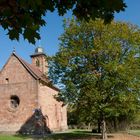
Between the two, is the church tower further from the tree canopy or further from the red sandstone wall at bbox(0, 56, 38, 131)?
the tree canopy

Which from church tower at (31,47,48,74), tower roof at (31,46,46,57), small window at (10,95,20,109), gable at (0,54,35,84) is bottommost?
small window at (10,95,20,109)

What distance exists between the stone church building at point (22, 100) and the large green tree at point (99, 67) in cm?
1062

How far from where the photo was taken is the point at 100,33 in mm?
28500

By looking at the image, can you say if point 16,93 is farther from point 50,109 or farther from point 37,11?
point 37,11

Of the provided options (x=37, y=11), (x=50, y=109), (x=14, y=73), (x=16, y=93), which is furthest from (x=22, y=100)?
(x=37, y=11)

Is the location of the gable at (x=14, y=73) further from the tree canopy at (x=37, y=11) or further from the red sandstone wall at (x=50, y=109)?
the tree canopy at (x=37, y=11)

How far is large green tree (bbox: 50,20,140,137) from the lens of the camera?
2716 centimetres

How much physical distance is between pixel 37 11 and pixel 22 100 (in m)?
37.4

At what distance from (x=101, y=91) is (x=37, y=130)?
1391 cm

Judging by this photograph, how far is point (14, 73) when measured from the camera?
42.3 metres

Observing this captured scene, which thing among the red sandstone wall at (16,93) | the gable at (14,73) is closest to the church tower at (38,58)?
the gable at (14,73)

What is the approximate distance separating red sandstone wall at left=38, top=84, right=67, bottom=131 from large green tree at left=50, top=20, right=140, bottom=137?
41.1 ft

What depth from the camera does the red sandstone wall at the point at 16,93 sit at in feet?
132

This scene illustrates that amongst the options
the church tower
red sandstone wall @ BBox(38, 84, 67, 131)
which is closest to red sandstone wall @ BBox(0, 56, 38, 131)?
red sandstone wall @ BBox(38, 84, 67, 131)
